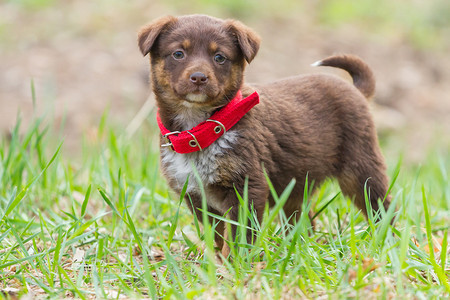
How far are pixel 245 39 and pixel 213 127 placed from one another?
0.53 metres

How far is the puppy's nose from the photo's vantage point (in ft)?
10.3

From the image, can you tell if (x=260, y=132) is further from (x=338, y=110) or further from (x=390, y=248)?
(x=390, y=248)

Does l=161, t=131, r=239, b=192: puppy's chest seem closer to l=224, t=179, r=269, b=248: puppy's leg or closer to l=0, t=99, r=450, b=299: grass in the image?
l=224, t=179, r=269, b=248: puppy's leg

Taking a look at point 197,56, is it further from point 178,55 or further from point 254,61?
point 254,61

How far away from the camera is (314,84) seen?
3.95m

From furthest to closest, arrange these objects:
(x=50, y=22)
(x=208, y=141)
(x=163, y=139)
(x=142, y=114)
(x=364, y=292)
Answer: (x=50, y=22)
(x=142, y=114)
(x=163, y=139)
(x=208, y=141)
(x=364, y=292)

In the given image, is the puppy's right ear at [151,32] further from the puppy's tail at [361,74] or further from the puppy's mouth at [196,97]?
the puppy's tail at [361,74]

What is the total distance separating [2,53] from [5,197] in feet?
17.9

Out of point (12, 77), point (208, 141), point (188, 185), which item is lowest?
point (12, 77)

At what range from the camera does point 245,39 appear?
3.35m

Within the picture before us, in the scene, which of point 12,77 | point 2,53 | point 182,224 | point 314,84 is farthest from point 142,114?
point 2,53

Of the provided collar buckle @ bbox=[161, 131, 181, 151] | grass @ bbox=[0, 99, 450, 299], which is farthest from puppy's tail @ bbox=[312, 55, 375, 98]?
collar buckle @ bbox=[161, 131, 181, 151]

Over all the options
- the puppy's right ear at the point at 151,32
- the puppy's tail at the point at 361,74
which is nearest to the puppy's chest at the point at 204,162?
the puppy's right ear at the point at 151,32

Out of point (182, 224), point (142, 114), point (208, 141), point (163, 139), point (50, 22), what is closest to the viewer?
point (208, 141)
